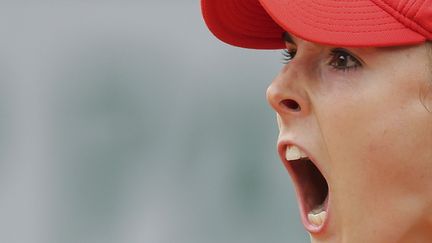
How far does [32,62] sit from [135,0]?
357 millimetres

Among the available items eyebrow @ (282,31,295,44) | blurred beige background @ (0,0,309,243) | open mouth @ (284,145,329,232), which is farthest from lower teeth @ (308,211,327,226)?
blurred beige background @ (0,0,309,243)

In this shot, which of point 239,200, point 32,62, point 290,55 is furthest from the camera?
point 32,62

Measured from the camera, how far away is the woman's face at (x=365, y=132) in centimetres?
134

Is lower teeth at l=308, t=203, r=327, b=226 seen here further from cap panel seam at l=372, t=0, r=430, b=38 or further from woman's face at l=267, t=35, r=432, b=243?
cap panel seam at l=372, t=0, r=430, b=38

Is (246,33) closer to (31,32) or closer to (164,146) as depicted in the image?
(164,146)

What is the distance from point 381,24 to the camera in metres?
1.34

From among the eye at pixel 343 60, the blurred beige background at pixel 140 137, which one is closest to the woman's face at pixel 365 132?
the eye at pixel 343 60

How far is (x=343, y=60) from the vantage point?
140 centimetres

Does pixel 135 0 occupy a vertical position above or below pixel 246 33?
below

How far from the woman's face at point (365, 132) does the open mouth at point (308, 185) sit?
20mm

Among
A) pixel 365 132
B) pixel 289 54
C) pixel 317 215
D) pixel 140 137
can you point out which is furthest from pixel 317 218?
pixel 140 137

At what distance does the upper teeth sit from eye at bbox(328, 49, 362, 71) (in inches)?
4.8

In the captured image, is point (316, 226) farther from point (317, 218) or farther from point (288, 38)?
point (288, 38)

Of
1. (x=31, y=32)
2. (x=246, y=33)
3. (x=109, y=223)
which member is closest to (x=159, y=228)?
(x=109, y=223)
